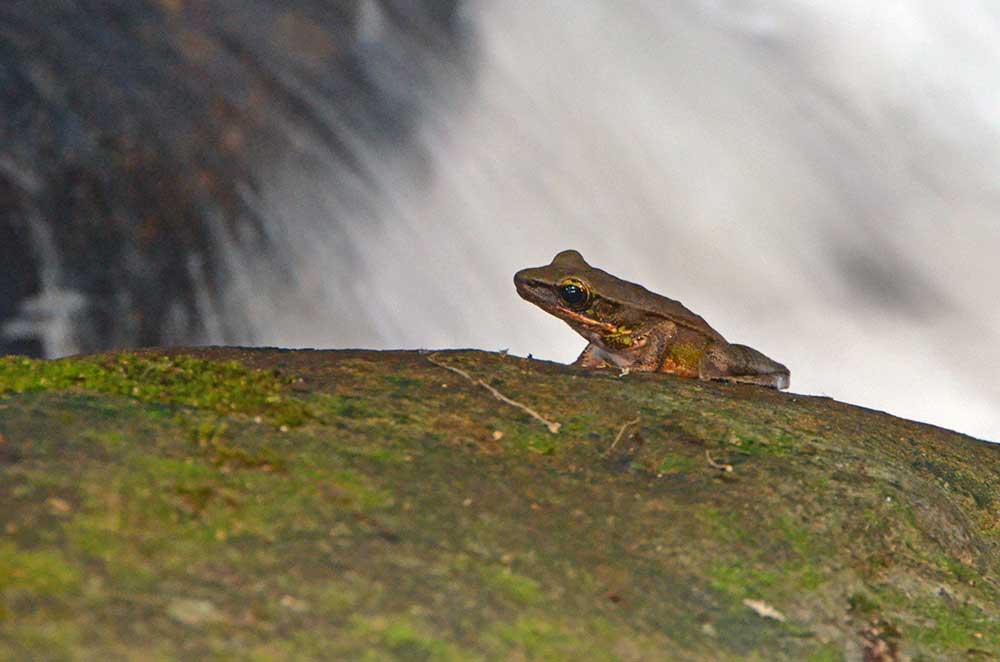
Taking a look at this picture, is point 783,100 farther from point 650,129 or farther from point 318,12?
point 318,12

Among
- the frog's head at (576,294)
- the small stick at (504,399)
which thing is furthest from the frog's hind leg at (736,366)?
the small stick at (504,399)

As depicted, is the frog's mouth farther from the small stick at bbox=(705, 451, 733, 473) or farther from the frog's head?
the small stick at bbox=(705, 451, 733, 473)

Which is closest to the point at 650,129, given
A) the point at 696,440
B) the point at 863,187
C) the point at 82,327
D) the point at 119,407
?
the point at 863,187

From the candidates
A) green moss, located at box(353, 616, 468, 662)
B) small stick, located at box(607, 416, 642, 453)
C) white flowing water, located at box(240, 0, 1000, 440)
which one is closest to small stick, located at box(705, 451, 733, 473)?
small stick, located at box(607, 416, 642, 453)

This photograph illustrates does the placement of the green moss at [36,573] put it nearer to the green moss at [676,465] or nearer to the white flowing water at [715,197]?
the green moss at [676,465]

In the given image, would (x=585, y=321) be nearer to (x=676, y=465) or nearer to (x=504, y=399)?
(x=504, y=399)

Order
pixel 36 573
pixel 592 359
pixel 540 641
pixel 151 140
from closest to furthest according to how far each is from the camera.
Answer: pixel 36 573 → pixel 540 641 → pixel 592 359 → pixel 151 140

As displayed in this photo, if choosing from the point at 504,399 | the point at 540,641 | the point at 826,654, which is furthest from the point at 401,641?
the point at 504,399
